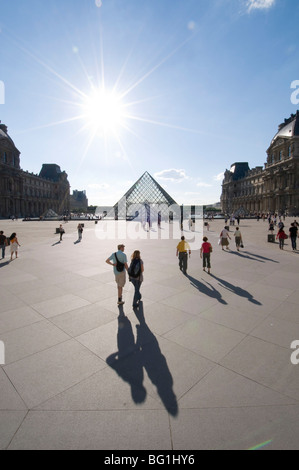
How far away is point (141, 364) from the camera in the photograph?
290 centimetres

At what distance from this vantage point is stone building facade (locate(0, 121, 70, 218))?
57.9 m

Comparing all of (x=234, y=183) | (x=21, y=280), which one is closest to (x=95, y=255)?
(x=21, y=280)

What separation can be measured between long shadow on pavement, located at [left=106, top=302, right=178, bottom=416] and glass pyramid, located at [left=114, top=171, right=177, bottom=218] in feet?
147

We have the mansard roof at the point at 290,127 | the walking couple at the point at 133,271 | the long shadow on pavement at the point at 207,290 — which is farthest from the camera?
the mansard roof at the point at 290,127

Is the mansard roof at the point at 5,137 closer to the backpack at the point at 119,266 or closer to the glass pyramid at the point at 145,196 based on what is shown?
the glass pyramid at the point at 145,196

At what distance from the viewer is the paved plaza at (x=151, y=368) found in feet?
6.50

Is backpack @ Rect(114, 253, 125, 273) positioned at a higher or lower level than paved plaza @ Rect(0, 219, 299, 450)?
higher

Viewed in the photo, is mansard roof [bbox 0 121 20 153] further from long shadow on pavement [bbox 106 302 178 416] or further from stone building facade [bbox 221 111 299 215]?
long shadow on pavement [bbox 106 302 178 416]

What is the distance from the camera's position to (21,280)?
21.6 feet

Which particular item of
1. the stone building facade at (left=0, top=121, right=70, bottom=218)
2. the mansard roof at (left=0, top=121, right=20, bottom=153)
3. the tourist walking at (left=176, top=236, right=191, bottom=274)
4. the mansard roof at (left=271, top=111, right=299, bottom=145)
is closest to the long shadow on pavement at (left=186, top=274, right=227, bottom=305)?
the tourist walking at (left=176, top=236, right=191, bottom=274)

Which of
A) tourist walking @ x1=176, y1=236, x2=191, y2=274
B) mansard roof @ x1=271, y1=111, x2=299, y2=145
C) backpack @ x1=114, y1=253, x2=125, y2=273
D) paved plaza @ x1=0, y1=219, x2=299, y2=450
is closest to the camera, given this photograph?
paved plaza @ x1=0, y1=219, x2=299, y2=450

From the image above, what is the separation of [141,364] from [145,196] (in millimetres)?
49813

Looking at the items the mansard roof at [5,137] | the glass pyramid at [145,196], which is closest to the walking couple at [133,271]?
the glass pyramid at [145,196]

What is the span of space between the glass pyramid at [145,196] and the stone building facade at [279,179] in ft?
80.3
